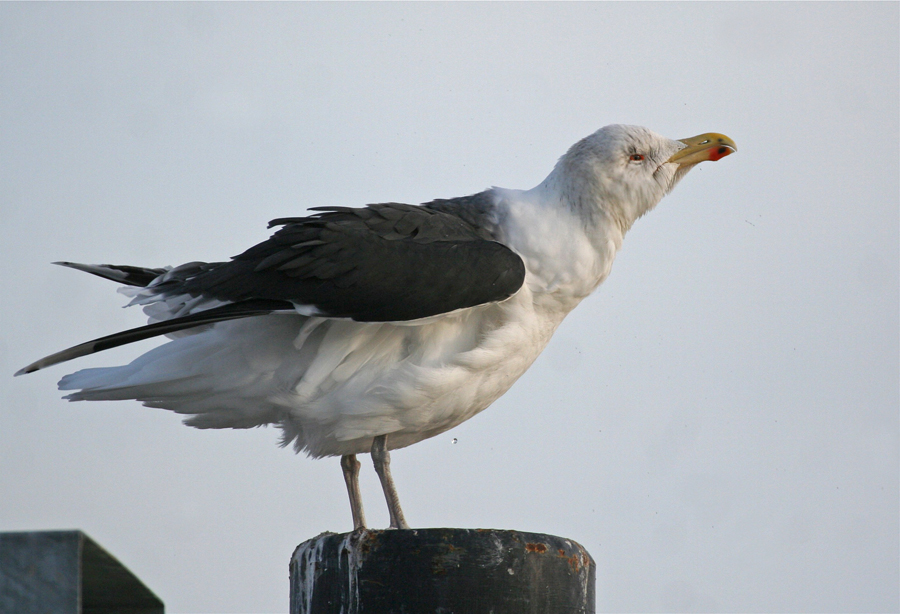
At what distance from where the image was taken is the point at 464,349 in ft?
Result: 20.6

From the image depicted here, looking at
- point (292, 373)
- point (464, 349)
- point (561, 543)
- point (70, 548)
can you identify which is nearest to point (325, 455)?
point (292, 373)

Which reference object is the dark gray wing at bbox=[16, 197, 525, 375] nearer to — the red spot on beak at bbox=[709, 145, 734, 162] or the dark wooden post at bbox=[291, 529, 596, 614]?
the dark wooden post at bbox=[291, 529, 596, 614]

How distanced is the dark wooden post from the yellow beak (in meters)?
3.03

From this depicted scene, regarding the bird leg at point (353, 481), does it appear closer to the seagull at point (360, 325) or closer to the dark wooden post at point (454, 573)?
the seagull at point (360, 325)

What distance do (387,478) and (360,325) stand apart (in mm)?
903

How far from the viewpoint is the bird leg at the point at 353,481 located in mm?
6762

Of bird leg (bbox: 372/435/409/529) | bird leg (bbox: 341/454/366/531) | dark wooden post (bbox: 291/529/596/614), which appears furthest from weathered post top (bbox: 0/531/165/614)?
bird leg (bbox: 341/454/366/531)

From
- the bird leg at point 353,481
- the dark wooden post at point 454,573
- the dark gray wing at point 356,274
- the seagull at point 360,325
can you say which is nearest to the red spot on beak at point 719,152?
the seagull at point 360,325

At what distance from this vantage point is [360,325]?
6.12 metres

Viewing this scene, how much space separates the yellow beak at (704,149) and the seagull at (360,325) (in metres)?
1.04

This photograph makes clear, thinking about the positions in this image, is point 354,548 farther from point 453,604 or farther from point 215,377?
point 215,377

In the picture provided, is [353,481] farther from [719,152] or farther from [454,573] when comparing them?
[719,152]

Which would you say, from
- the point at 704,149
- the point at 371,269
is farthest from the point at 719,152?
the point at 371,269

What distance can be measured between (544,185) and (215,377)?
7.75 feet
